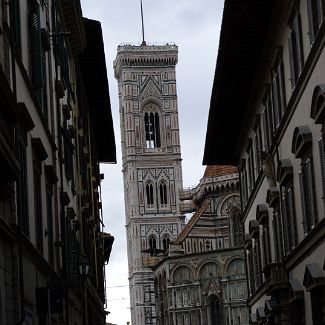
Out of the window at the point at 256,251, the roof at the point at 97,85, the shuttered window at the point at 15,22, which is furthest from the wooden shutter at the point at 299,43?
the roof at the point at 97,85

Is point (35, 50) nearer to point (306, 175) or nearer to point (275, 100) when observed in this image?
point (306, 175)

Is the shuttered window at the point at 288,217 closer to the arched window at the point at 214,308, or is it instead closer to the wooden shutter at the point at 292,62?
the wooden shutter at the point at 292,62

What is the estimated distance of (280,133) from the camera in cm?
2511

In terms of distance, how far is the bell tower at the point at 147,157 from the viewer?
155m

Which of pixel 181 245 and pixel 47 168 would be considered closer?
pixel 47 168

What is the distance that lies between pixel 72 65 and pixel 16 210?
60.2ft

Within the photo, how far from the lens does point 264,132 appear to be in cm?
2967

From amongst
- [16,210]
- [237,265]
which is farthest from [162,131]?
[16,210]

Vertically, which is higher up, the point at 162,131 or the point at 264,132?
the point at 162,131

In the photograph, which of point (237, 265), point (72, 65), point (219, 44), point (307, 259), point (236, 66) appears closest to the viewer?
point (307, 259)

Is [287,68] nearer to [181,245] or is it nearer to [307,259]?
[307,259]

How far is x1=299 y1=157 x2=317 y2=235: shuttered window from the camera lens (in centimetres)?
2055

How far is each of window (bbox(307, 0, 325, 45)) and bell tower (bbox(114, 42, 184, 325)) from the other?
131572mm

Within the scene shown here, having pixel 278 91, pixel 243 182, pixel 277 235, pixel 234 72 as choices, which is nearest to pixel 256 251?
pixel 243 182
